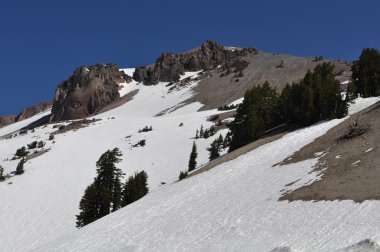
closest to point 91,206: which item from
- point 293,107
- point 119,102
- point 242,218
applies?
point 293,107

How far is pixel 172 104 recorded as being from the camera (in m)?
158

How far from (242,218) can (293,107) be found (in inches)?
1254

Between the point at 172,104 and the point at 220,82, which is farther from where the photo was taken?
the point at 220,82

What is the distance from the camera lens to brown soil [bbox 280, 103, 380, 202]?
883 inches

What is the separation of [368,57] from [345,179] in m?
46.4

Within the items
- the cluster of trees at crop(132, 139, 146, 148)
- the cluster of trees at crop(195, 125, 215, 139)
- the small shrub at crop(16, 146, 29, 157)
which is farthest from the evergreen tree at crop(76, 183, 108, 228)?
the small shrub at crop(16, 146, 29, 157)

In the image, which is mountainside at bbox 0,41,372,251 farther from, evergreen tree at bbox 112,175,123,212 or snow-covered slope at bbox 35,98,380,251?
evergreen tree at bbox 112,175,123,212

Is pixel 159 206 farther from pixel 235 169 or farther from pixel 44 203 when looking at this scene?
pixel 44 203

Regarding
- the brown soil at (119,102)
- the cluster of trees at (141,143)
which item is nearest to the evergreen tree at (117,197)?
the cluster of trees at (141,143)

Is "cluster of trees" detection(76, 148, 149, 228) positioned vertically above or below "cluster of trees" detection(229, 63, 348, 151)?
below

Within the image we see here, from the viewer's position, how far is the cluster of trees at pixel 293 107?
4934 cm

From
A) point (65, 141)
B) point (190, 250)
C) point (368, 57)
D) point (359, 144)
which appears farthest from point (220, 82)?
point (190, 250)

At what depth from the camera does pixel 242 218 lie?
2391cm

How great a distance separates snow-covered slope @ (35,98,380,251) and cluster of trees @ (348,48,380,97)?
23954 mm
